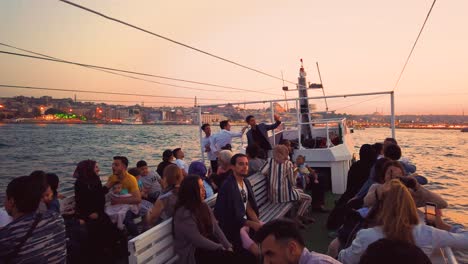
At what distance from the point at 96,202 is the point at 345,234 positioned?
2932 millimetres

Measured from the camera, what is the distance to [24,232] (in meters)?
2.45

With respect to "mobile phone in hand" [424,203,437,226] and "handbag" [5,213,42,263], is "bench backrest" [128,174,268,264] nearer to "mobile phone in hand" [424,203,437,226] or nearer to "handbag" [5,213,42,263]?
"handbag" [5,213,42,263]

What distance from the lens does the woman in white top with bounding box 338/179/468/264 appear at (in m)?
2.45

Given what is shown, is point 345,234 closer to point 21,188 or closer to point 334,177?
point 21,188

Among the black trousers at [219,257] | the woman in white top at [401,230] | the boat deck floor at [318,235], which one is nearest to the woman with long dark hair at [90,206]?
the black trousers at [219,257]

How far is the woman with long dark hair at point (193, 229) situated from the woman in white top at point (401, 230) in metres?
1.20

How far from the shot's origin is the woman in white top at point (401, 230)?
8.05 ft

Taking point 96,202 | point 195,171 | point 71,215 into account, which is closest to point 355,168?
point 195,171

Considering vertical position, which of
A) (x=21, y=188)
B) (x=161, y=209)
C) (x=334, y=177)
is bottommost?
(x=334, y=177)

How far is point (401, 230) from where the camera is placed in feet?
Answer: 8.03

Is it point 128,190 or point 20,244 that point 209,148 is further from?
point 20,244

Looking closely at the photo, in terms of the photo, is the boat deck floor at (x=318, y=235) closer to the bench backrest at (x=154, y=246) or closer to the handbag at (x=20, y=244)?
the bench backrest at (x=154, y=246)

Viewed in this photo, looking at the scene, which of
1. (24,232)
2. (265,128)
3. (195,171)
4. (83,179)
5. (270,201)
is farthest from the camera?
(265,128)

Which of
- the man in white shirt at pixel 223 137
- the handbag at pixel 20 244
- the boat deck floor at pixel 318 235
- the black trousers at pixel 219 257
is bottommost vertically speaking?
the boat deck floor at pixel 318 235
